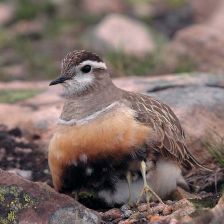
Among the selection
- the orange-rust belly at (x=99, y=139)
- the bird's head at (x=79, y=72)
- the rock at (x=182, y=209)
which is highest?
the bird's head at (x=79, y=72)

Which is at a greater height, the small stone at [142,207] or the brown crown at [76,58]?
the brown crown at [76,58]

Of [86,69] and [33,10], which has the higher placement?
[86,69]

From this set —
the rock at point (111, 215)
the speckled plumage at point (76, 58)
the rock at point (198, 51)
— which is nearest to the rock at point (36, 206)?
the rock at point (111, 215)

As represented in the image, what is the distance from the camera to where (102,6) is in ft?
52.9

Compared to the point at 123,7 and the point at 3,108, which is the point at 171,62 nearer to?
Answer: the point at 3,108

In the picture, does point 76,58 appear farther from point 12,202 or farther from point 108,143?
point 12,202

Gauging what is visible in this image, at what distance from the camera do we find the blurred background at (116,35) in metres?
11.0

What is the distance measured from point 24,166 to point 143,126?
199 cm

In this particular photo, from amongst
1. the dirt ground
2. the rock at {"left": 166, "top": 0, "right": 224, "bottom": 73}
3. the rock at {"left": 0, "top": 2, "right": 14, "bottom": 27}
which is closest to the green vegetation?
the rock at {"left": 0, "top": 2, "right": 14, "bottom": 27}

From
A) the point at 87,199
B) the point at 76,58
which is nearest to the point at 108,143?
the point at 87,199

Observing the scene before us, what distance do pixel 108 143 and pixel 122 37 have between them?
6821 millimetres

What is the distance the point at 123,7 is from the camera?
→ 16078 mm

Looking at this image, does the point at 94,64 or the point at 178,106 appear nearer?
the point at 94,64

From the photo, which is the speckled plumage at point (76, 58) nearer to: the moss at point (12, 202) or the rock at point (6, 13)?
the moss at point (12, 202)
